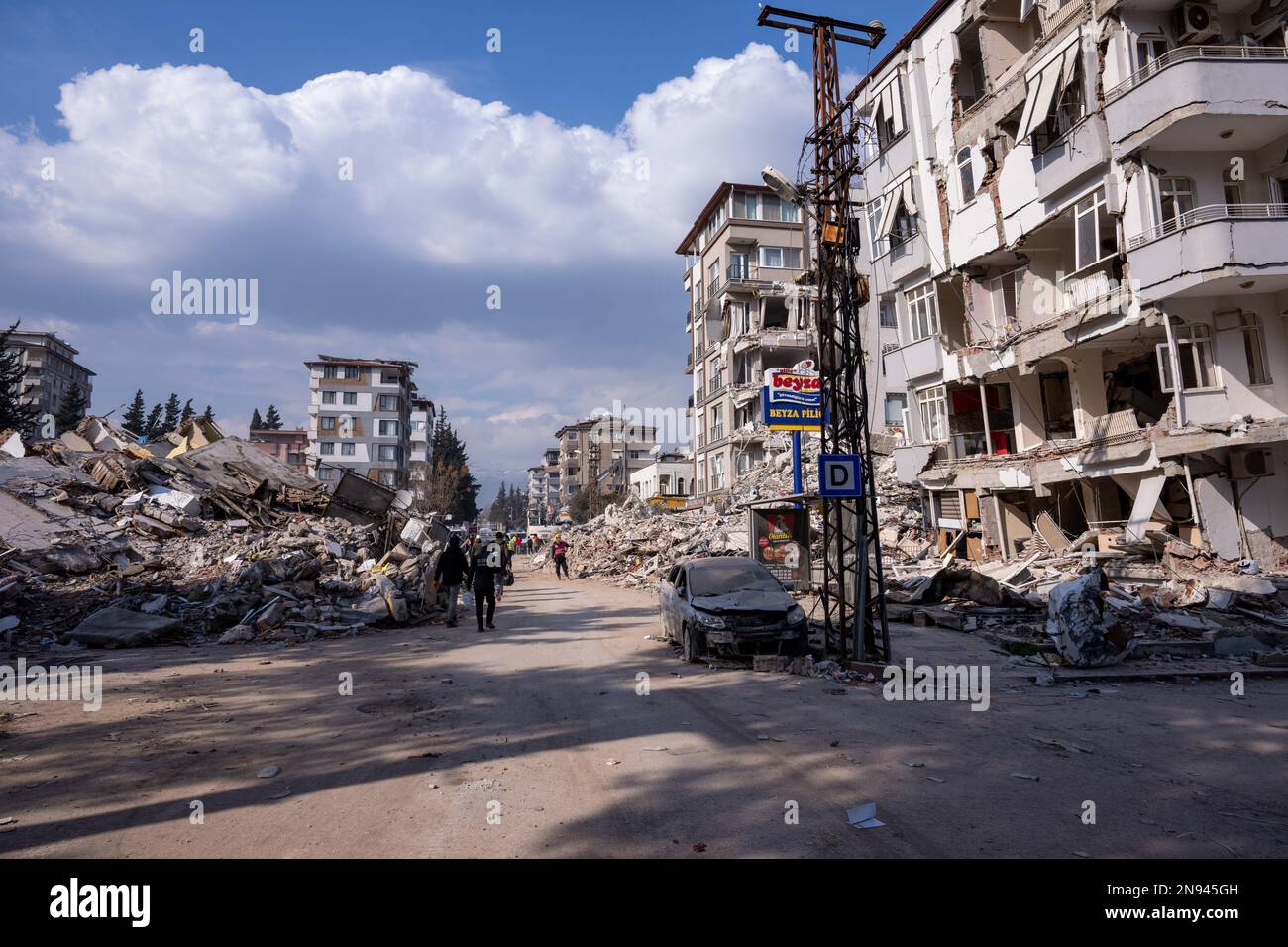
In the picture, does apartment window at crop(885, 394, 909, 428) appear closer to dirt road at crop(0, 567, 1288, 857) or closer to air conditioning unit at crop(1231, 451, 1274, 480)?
air conditioning unit at crop(1231, 451, 1274, 480)

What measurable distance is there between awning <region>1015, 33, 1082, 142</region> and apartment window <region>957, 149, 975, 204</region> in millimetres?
2832

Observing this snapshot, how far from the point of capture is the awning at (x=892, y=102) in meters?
24.4

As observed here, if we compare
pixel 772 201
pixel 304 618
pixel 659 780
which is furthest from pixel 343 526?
pixel 772 201

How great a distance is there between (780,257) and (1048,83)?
28188 mm

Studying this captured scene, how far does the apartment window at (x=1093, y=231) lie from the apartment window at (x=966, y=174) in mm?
4493

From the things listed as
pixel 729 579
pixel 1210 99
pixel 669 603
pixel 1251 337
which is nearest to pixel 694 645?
pixel 729 579

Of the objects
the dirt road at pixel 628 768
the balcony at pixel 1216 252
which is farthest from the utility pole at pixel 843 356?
the balcony at pixel 1216 252

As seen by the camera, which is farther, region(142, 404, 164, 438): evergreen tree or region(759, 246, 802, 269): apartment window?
region(142, 404, 164, 438): evergreen tree

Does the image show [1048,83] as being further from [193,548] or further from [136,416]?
[136,416]

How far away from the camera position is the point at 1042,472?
19.8 meters

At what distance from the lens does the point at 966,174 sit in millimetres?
22156

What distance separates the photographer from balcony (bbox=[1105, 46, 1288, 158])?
14.8m

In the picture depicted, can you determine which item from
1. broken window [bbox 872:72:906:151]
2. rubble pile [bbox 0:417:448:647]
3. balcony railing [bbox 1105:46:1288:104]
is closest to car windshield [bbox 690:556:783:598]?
rubble pile [bbox 0:417:448:647]

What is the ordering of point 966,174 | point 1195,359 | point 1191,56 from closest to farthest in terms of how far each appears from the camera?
1. point 1191,56
2. point 1195,359
3. point 966,174
